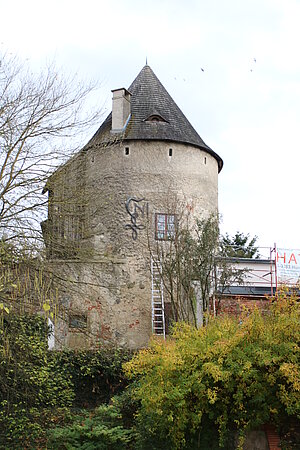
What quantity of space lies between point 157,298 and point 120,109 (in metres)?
6.86

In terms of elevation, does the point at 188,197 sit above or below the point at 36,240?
above

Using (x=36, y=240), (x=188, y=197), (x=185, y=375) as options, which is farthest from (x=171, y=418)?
(x=188, y=197)

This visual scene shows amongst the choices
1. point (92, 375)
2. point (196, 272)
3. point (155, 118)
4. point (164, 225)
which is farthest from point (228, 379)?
point (155, 118)

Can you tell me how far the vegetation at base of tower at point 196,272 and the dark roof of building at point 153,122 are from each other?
3.80 m

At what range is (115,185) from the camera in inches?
869

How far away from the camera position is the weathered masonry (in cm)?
2075

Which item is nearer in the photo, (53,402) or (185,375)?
(185,375)

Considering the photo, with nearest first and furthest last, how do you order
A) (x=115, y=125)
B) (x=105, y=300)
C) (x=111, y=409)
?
(x=111, y=409), (x=105, y=300), (x=115, y=125)

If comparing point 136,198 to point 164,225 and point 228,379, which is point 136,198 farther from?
point 228,379

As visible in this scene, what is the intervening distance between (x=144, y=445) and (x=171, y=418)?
6.38ft

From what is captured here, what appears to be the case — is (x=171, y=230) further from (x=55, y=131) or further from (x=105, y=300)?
(x=55, y=131)

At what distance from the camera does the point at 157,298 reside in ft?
69.2

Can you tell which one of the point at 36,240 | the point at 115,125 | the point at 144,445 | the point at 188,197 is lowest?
the point at 144,445

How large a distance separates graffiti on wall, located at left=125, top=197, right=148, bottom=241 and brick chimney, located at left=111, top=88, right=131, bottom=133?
107 inches
